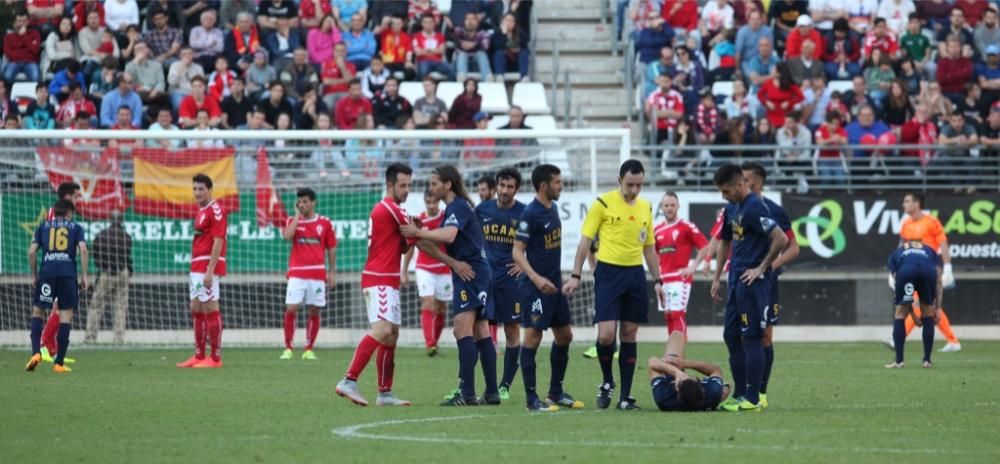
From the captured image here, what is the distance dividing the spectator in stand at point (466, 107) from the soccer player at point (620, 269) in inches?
574

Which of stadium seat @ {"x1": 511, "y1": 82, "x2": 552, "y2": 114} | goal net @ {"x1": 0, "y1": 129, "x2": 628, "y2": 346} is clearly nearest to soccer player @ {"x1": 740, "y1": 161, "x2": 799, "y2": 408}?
goal net @ {"x1": 0, "y1": 129, "x2": 628, "y2": 346}

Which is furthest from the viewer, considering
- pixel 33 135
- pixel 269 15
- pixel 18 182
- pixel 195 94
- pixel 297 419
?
pixel 269 15

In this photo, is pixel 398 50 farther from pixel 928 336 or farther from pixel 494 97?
pixel 928 336

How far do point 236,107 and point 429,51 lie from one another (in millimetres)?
4238

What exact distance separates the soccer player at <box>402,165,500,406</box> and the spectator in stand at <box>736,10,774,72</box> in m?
17.9

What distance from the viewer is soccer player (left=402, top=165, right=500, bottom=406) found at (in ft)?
44.3

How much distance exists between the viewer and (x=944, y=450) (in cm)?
1001

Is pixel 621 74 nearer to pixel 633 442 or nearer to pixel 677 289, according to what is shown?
pixel 677 289

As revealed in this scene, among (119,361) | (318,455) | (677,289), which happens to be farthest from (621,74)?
(318,455)

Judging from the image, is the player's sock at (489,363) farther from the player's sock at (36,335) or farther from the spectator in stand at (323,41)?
the spectator in stand at (323,41)

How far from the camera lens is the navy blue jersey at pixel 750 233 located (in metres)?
13.2

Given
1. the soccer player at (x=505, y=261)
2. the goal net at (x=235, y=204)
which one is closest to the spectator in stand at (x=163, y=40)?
the goal net at (x=235, y=204)

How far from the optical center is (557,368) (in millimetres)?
13812

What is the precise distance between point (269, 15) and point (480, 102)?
205 inches
